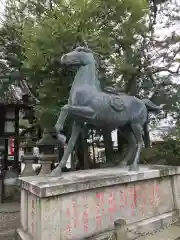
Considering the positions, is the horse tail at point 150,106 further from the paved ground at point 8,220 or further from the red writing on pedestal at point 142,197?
the paved ground at point 8,220

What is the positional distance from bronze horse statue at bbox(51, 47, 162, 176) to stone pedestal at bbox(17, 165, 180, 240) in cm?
49

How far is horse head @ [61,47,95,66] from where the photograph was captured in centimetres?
406

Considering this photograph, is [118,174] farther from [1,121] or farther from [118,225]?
[1,121]

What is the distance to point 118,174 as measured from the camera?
13.0 feet

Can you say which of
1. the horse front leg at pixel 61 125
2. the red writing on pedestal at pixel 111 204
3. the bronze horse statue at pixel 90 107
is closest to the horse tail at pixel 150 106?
the bronze horse statue at pixel 90 107

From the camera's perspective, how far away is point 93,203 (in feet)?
11.7

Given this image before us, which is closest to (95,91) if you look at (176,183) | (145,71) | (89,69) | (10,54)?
(89,69)

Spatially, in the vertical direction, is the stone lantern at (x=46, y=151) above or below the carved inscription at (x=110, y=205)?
above

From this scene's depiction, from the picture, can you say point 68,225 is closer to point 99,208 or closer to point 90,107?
point 99,208

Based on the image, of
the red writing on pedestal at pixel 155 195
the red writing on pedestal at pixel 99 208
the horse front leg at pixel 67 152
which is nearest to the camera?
the red writing on pedestal at pixel 99 208

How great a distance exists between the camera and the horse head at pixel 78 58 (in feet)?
13.3

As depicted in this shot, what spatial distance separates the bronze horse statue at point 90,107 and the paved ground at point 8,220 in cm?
207

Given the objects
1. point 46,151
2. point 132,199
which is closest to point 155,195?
point 132,199

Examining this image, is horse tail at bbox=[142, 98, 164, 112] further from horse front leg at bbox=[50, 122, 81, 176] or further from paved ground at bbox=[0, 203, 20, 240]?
paved ground at bbox=[0, 203, 20, 240]
